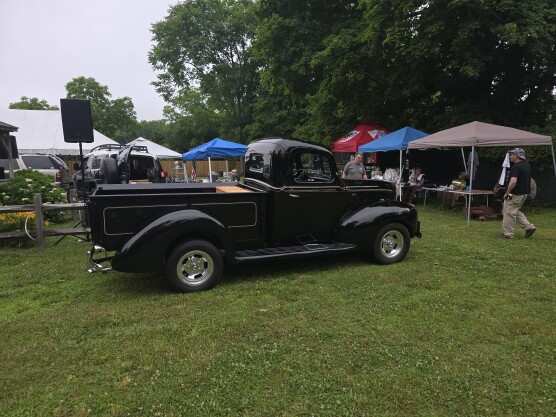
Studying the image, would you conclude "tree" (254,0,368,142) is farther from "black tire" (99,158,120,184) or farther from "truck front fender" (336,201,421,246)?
"truck front fender" (336,201,421,246)

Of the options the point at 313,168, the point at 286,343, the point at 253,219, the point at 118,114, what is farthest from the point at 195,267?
the point at 118,114

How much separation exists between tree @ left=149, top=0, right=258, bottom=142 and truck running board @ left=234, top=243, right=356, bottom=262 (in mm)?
35131

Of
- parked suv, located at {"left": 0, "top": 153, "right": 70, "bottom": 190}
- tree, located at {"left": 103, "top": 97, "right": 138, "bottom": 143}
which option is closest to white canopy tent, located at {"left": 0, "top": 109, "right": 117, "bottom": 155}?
parked suv, located at {"left": 0, "top": 153, "right": 70, "bottom": 190}

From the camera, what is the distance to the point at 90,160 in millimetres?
14328

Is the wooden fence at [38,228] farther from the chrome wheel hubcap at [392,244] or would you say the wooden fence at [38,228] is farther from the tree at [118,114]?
the tree at [118,114]

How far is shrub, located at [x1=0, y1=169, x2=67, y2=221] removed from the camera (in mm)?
8539

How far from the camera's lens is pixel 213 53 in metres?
38.6

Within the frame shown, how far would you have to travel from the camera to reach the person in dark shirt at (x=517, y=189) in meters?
7.55

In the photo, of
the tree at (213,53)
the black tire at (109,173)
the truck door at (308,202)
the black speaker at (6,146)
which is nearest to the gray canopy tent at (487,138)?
the truck door at (308,202)

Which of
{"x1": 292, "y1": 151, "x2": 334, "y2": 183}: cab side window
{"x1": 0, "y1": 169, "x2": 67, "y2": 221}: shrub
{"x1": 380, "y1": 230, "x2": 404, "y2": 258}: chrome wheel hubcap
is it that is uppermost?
{"x1": 292, "y1": 151, "x2": 334, "y2": 183}: cab side window

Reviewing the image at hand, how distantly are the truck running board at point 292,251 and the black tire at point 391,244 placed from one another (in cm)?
50

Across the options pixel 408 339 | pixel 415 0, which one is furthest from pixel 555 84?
pixel 408 339

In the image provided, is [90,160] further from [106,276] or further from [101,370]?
[101,370]

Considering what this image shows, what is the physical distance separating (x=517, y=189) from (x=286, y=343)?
6.56m
